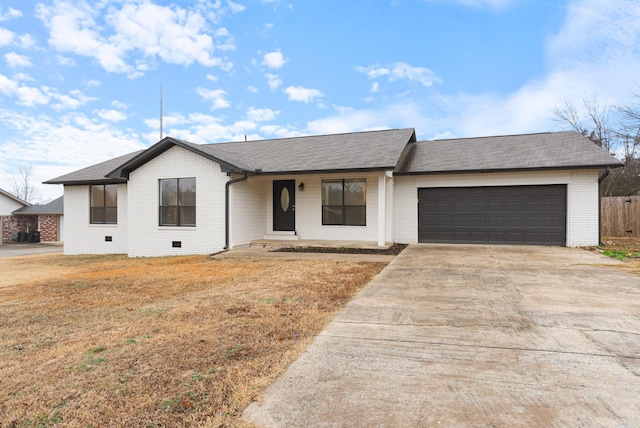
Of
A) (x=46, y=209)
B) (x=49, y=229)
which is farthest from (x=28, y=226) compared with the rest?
(x=46, y=209)

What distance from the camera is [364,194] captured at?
1197cm

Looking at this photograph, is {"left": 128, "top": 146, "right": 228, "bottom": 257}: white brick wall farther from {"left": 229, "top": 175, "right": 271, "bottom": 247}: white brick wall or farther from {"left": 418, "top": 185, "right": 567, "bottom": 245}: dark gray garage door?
{"left": 418, "top": 185, "right": 567, "bottom": 245}: dark gray garage door

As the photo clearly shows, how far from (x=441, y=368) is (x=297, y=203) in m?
10.3

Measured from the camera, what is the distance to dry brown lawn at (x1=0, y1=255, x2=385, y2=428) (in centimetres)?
222

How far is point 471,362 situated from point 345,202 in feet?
31.2

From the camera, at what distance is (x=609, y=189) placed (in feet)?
72.4

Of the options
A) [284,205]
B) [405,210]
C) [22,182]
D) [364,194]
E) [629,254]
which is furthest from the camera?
[22,182]

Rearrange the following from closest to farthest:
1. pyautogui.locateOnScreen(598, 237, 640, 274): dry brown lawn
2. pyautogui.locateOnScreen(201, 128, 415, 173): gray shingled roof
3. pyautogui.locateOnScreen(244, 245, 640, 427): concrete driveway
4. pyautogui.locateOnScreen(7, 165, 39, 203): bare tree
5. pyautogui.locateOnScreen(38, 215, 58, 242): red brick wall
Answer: pyautogui.locateOnScreen(244, 245, 640, 427): concrete driveway, pyautogui.locateOnScreen(598, 237, 640, 274): dry brown lawn, pyautogui.locateOnScreen(201, 128, 415, 173): gray shingled roof, pyautogui.locateOnScreen(38, 215, 58, 242): red brick wall, pyautogui.locateOnScreen(7, 165, 39, 203): bare tree

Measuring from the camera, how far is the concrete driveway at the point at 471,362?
212cm

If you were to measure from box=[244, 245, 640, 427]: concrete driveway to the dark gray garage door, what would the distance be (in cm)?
608

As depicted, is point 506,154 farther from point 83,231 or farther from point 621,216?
point 83,231

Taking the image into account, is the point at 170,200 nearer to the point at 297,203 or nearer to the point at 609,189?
the point at 297,203

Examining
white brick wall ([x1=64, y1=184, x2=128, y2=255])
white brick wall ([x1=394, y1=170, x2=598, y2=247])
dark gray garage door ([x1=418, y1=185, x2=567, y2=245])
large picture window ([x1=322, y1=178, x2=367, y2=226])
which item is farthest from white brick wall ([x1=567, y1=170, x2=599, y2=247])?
white brick wall ([x1=64, y1=184, x2=128, y2=255])

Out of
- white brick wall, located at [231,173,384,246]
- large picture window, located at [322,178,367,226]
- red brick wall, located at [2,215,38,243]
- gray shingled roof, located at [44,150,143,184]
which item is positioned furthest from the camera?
red brick wall, located at [2,215,38,243]
